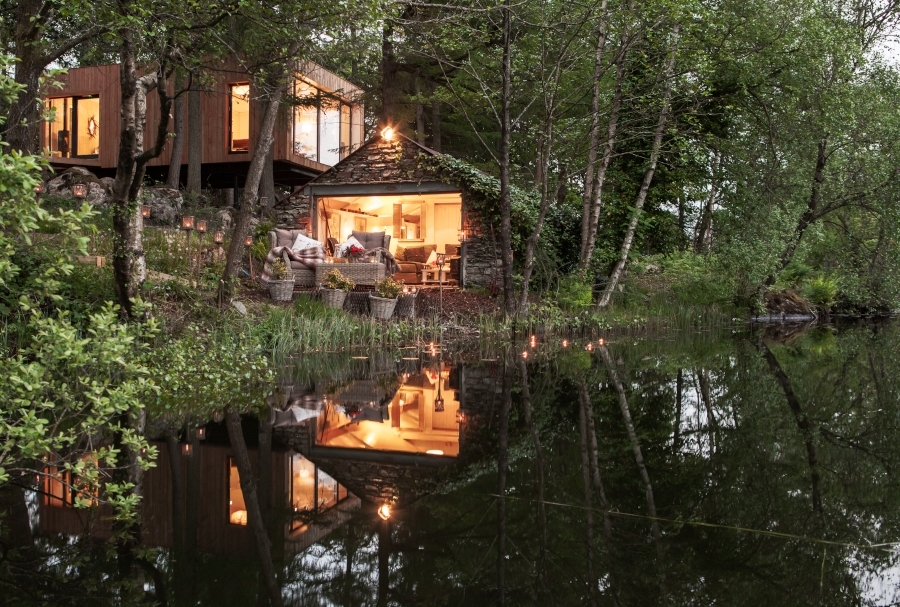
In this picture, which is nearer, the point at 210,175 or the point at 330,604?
the point at 330,604

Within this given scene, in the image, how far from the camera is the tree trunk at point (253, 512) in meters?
2.49

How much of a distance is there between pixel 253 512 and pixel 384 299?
8.87 m

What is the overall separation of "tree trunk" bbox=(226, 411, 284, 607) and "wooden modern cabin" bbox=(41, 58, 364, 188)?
16942 mm

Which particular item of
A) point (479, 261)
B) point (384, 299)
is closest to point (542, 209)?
point (384, 299)

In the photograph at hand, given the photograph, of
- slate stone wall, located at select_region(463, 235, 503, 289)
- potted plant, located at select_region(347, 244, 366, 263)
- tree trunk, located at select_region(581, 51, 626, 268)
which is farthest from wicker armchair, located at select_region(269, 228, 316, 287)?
tree trunk, located at select_region(581, 51, 626, 268)

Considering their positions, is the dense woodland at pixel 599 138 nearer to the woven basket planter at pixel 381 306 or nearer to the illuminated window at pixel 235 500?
the woven basket planter at pixel 381 306

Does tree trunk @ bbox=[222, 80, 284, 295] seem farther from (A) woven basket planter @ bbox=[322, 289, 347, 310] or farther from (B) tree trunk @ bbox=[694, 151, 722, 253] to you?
(B) tree trunk @ bbox=[694, 151, 722, 253]

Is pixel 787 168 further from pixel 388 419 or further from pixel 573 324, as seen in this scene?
pixel 388 419

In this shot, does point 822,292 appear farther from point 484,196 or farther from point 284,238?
point 284,238

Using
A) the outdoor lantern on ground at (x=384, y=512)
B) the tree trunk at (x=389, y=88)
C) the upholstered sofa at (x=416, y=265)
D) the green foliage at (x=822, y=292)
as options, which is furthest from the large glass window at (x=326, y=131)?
the outdoor lantern on ground at (x=384, y=512)

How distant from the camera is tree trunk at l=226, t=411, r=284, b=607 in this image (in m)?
2.49

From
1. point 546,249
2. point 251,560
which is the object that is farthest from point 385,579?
point 546,249

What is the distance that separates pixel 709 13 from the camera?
41.1 feet

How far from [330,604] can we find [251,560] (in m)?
0.44
